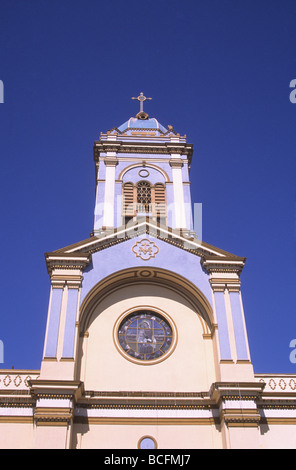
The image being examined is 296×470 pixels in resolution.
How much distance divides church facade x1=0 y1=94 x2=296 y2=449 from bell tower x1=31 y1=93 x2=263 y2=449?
4cm

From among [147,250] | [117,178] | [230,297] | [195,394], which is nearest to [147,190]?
[117,178]

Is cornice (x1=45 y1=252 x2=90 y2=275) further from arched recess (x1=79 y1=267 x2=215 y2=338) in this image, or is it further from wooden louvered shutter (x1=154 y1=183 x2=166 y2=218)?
wooden louvered shutter (x1=154 y1=183 x2=166 y2=218)

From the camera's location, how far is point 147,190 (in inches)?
1102

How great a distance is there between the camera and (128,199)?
27438 mm

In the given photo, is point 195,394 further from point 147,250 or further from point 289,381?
point 147,250

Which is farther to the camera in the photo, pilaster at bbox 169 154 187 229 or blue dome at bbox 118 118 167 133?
blue dome at bbox 118 118 167 133

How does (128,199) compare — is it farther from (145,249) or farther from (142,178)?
(145,249)

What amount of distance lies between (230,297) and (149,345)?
11.6 ft

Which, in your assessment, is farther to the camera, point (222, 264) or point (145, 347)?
point (222, 264)

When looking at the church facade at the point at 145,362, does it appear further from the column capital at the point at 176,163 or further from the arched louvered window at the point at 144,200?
the column capital at the point at 176,163

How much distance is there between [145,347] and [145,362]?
2.13 feet

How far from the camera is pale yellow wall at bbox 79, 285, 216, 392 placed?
17844mm

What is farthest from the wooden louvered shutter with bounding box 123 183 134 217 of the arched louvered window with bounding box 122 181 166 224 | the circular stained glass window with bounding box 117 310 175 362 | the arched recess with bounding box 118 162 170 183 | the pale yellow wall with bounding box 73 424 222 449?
the pale yellow wall with bounding box 73 424 222 449

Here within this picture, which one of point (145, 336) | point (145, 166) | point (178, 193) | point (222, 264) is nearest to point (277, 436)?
point (145, 336)
